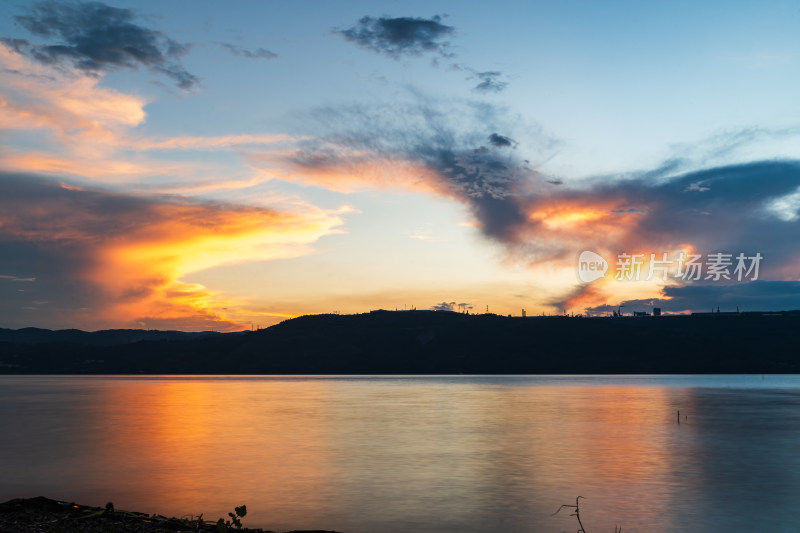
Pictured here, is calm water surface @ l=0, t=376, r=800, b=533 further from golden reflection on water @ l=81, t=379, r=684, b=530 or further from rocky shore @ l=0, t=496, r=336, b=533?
rocky shore @ l=0, t=496, r=336, b=533

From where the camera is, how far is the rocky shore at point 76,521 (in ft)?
59.9

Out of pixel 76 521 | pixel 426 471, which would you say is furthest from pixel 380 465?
pixel 76 521

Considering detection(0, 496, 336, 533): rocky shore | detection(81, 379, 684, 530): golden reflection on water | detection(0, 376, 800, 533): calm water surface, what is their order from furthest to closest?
1. detection(81, 379, 684, 530): golden reflection on water
2. detection(0, 376, 800, 533): calm water surface
3. detection(0, 496, 336, 533): rocky shore

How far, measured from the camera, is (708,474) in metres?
38.1

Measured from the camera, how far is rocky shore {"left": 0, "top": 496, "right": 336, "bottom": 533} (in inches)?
719

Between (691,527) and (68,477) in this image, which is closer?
(691,527)

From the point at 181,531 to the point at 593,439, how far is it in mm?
44314

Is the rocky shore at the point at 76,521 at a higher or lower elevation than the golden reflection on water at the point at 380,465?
higher

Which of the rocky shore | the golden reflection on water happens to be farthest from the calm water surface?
the rocky shore

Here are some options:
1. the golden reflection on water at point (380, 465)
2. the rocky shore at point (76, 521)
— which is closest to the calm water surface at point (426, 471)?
the golden reflection on water at point (380, 465)

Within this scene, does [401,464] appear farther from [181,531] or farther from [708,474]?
[181,531]

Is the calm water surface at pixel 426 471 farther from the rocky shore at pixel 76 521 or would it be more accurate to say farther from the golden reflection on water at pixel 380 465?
the rocky shore at pixel 76 521

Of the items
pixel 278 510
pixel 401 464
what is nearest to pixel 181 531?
pixel 278 510

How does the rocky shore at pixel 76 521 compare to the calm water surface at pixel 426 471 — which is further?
the calm water surface at pixel 426 471
